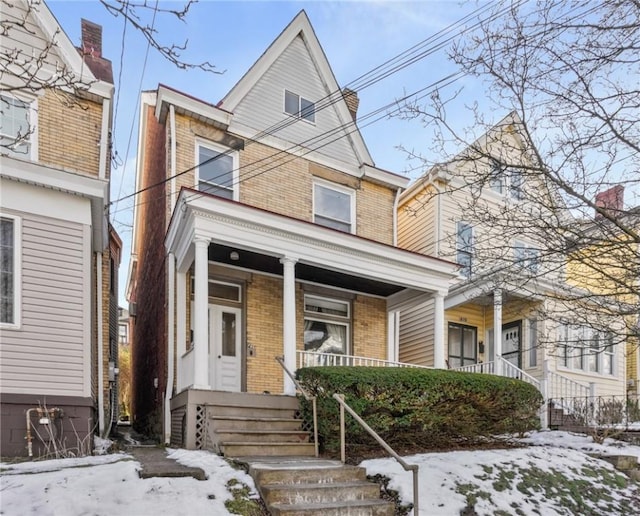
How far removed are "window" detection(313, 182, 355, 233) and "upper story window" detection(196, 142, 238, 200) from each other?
87.8 inches

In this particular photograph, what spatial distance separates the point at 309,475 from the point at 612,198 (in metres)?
4.68

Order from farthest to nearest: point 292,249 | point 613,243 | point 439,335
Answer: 1. point 439,335
2. point 292,249
3. point 613,243

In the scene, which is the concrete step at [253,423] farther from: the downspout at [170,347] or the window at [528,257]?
the window at [528,257]

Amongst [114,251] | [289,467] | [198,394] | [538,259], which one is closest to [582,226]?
[538,259]

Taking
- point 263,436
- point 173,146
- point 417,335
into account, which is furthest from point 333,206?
point 263,436

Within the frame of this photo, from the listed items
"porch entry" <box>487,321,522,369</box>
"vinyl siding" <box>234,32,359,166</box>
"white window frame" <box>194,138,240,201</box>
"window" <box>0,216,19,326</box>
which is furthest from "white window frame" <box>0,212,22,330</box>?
"porch entry" <box>487,321,522,369</box>

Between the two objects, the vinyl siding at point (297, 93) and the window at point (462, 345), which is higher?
the vinyl siding at point (297, 93)

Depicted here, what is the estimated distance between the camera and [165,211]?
11578mm

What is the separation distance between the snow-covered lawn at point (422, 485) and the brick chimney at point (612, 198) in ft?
11.6

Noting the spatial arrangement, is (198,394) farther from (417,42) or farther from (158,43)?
(417,42)

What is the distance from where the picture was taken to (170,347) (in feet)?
33.9

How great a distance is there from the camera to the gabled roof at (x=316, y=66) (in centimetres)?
1230

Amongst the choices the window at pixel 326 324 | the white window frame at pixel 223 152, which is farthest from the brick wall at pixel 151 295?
the window at pixel 326 324

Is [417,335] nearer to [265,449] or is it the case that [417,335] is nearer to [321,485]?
[265,449]
